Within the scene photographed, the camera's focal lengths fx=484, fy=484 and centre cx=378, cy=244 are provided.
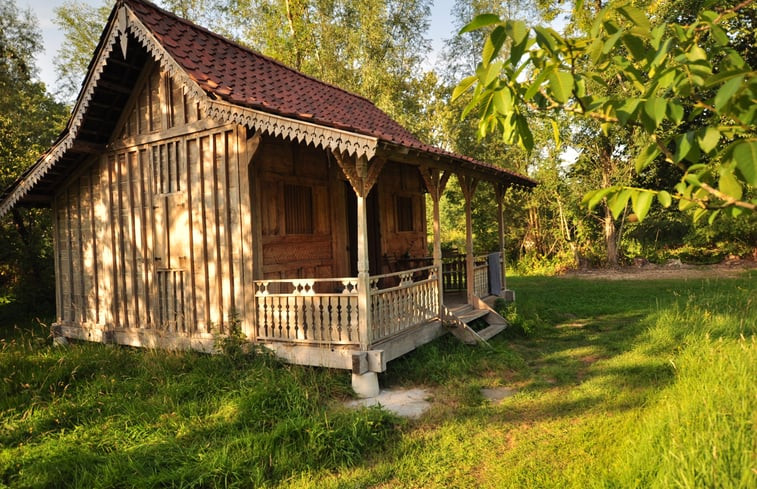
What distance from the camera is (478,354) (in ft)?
26.8

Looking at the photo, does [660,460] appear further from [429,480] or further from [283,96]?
[283,96]

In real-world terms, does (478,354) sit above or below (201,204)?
Result: below

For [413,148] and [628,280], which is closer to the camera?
[413,148]

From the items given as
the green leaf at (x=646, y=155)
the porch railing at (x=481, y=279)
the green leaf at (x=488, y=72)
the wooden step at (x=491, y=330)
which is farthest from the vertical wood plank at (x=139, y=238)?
the green leaf at (x=646, y=155)

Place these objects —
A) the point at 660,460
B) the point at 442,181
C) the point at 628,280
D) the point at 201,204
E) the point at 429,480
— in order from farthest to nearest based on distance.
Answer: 1. the point at 628,280
2. the point at 442,181
3. the point at 201,204
4. the point at 429,480
5. the point at 660,460

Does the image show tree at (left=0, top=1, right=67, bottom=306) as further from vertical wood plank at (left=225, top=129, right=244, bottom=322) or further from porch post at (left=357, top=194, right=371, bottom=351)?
porch post at (left=357, top=194, right=371, bottom=351)

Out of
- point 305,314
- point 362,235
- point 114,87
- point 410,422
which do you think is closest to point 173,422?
point 305,314

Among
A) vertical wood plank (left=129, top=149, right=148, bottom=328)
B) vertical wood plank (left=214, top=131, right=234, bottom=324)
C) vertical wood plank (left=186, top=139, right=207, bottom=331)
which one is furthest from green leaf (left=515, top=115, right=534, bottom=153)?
vertical wood plank (left=129, top=149, right=148, bottom=328)

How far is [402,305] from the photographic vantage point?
7.66 m

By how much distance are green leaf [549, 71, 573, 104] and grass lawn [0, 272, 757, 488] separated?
2724mm

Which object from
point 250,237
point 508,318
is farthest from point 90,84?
point 508,318

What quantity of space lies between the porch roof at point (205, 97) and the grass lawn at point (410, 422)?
10.6 ft

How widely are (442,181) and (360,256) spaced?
2.72 metres

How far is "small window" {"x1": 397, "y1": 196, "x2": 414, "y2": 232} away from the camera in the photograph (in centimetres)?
1152
